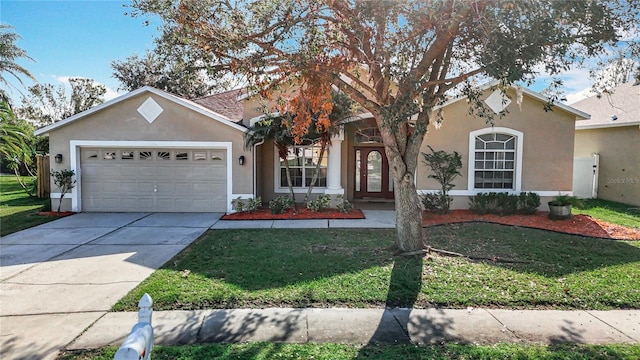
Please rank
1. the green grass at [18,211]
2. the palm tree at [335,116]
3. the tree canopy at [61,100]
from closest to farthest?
the green grass at [18,211] → the palm tree at [335,116] → the tree canopy at [61,100]

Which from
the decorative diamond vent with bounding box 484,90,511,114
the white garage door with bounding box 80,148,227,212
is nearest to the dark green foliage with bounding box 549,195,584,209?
the decorative diamond vent with bounding box 484,90,511,114

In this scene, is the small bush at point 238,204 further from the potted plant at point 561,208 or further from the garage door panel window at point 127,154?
the potted plant at point 561,208

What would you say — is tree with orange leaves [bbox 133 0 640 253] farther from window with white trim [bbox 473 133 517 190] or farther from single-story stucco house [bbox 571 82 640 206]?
single-story stucco house [bbox 571 82 640 206]

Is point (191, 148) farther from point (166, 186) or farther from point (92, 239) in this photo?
point (92, 239)

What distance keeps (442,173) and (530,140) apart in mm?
3492

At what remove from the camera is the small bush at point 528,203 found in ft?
40.5

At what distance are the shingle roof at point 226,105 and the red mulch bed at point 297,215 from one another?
420cm

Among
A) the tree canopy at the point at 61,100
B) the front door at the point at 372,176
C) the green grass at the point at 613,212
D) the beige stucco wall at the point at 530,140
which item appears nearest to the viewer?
the green grass at the point at 613,212

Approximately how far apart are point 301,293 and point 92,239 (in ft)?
21.0

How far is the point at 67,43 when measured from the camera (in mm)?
14602

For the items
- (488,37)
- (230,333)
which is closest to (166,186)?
(230,333)

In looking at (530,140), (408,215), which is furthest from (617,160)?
(408,215)

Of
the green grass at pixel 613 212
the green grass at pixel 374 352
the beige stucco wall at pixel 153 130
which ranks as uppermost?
the beige stucco wall at pixel 153 130

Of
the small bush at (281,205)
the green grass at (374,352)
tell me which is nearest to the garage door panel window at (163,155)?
the small bush at (281,205)
